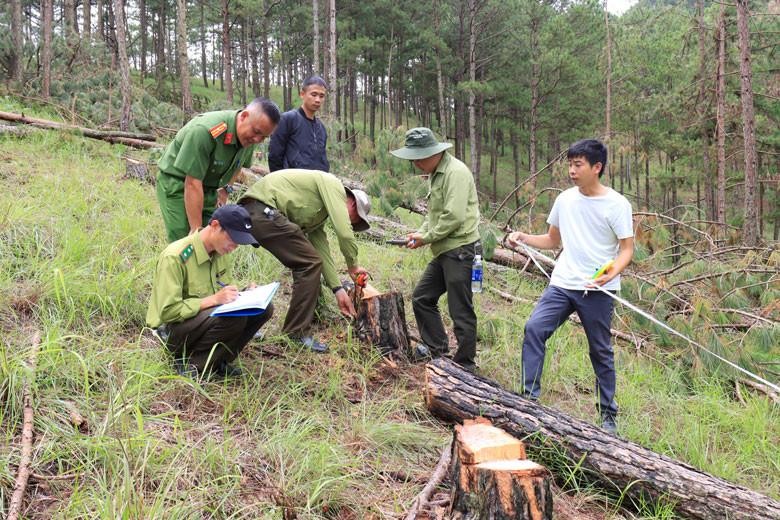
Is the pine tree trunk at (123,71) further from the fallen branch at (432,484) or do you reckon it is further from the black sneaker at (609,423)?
the black sneaker at (609,423)

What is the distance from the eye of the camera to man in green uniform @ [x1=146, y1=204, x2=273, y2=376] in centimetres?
278

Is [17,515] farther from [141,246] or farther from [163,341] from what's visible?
[141,246]

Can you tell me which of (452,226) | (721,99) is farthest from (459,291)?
(721,99)

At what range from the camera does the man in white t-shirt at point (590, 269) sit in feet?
10.1

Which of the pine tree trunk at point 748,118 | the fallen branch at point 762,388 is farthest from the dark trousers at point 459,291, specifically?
the pine tree trunk at point 748,118

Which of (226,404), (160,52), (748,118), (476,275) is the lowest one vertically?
(226,404)

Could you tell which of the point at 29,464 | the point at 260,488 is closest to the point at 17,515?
the point at 29,464

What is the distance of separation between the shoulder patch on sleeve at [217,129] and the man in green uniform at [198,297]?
2.23 ft

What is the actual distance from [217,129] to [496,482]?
2.59 metres

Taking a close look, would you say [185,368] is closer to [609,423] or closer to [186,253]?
[186,253]

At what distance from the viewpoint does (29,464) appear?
202 cm

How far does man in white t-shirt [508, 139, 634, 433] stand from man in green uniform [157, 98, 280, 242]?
6.31 feet

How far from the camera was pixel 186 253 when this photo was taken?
2830mm

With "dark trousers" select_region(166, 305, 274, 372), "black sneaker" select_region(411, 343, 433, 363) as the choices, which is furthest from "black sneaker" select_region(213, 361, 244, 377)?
"black sneaker" select_region(411, 343, 433, 363)
